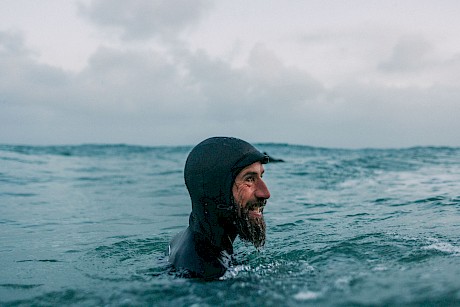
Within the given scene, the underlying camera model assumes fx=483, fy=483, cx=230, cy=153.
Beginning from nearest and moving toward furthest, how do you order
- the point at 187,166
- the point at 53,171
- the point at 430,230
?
the point at 187,166 < the point at 430,230 < the point at 53,171

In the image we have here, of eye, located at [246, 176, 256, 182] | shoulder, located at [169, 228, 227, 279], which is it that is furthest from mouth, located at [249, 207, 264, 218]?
shoulder, located at [169, 228, 227, 279]

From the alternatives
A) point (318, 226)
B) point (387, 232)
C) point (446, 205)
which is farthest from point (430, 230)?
point (446, 205)

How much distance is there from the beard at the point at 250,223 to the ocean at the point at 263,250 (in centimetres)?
42

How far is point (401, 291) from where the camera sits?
13.1 feet

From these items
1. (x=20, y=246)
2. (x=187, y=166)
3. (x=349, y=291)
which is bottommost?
(x=20, y=246)

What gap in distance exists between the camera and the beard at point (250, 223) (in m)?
4.75

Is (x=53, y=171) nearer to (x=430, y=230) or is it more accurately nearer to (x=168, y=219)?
(x=168, y=219)

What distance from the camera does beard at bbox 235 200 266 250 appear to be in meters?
4.75

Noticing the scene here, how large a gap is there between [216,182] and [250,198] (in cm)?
37

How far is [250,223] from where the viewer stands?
479 centimetres

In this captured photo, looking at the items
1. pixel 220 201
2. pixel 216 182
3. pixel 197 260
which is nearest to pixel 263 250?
pixel 197 260

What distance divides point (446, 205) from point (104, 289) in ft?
24.6

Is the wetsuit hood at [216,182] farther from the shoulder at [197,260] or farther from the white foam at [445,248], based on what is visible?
the white foam at [445,248]

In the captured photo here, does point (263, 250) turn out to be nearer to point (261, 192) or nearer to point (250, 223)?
point (250, 223)
